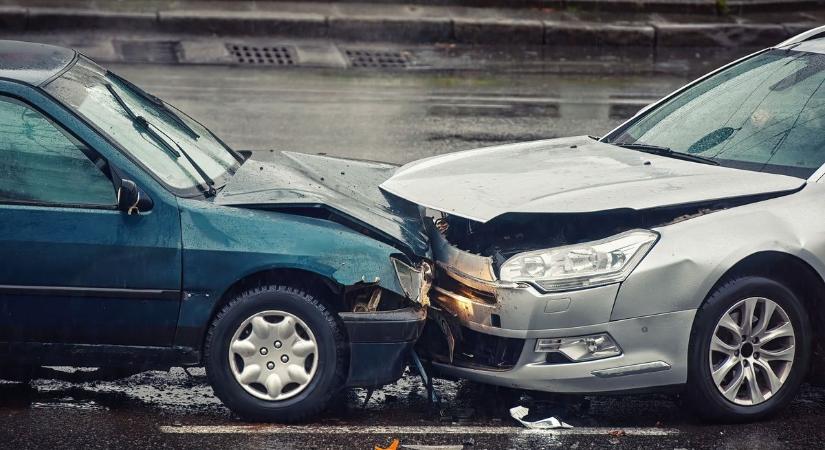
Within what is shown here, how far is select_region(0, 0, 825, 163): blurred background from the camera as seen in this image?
11867 mm

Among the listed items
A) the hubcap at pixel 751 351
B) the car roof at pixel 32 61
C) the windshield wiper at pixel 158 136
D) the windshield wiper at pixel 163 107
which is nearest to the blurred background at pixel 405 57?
the windshield wiper at pixel 163 107

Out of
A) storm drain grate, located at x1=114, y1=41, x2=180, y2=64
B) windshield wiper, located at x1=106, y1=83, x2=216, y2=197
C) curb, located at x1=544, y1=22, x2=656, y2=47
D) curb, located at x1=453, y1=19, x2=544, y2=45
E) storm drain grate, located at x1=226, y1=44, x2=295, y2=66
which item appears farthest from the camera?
curb, located at x1=544, y1=22, x2=656, y2=47

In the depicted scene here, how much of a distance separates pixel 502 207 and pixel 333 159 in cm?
154

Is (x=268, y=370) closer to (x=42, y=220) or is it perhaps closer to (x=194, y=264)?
(x=194, y=264)

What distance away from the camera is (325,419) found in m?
5.30

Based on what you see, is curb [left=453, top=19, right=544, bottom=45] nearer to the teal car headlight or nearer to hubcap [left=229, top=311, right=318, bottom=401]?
the teal car headlight

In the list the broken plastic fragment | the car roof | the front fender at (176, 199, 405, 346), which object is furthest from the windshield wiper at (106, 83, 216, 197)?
the broken plastic fragment

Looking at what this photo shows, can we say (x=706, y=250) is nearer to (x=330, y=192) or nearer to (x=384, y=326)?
(x=384, y=326)

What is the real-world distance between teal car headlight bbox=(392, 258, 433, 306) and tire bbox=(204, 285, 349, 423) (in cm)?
33

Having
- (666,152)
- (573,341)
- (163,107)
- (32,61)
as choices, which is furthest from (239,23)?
(573,341)

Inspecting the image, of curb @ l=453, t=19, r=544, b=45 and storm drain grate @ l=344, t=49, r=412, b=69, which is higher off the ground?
curb @ l=453, t=19, r=544, b=45

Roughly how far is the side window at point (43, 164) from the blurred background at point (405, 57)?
210 inches

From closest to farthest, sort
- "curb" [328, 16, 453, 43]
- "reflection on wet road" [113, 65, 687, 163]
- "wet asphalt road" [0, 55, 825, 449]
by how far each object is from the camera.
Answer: "wet asphalt road" [0, 55, 825, 449] < "reflection on wet road" [113, 65, 687, 163] < "curb" [328, 16, 453, 43]

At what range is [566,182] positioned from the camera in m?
5.66
